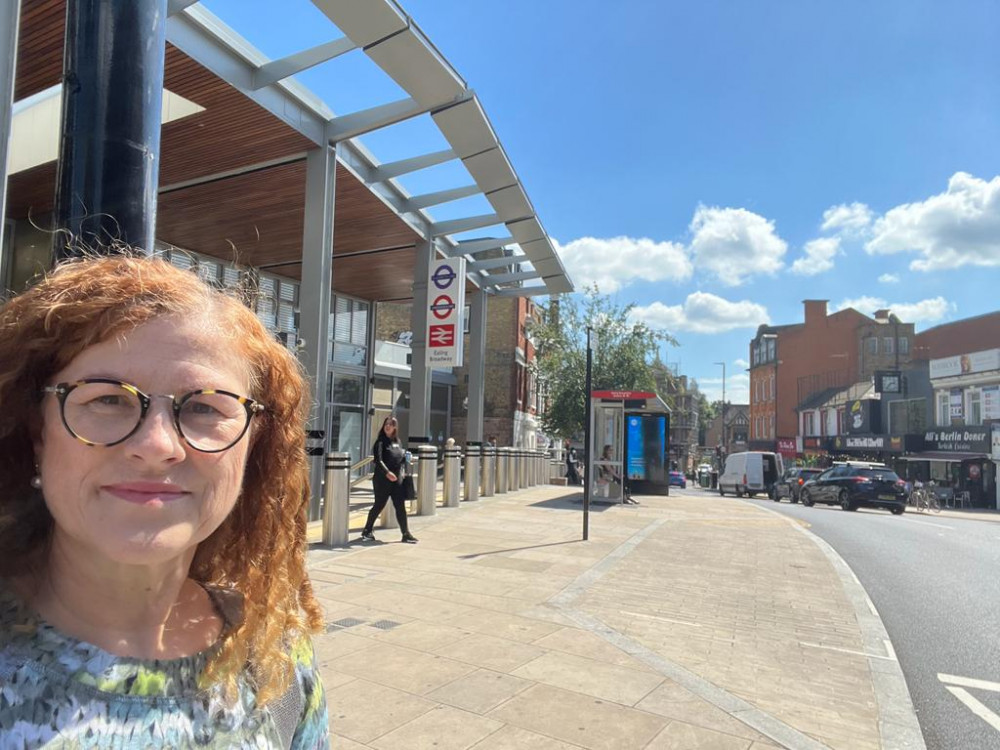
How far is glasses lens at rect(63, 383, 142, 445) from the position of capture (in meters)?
1.04

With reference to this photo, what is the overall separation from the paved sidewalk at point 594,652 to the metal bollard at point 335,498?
0.41 meters

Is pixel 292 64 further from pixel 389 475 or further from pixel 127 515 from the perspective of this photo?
pixel 127 515

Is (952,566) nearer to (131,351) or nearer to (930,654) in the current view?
(930,654)

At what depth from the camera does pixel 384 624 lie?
5102mm

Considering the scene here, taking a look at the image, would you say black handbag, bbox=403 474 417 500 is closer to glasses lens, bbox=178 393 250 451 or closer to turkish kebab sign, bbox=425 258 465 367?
turkish kebab sign, bbox=425 258 465 367

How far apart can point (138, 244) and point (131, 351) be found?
0.87 metres

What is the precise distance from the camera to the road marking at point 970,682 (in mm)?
4602

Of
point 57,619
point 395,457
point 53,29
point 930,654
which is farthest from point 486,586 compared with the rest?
point 53,29

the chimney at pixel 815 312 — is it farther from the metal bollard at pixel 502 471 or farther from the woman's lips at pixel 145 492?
the woman's lips at pixel 145 492

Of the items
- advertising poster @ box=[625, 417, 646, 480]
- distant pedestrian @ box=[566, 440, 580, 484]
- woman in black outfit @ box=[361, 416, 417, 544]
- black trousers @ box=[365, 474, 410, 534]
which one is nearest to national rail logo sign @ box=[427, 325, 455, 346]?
woman in black outfit @ box=[361, 416, 417, 544]

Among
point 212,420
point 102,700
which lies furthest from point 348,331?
point 102,700

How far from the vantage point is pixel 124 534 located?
3.37 feet

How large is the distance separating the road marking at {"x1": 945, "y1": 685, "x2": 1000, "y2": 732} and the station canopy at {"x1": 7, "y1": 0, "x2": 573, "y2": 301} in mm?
5898

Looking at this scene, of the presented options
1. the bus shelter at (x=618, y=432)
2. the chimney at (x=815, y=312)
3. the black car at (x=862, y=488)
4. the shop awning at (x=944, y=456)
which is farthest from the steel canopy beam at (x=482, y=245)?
the chimney at (x=815, y=312)
